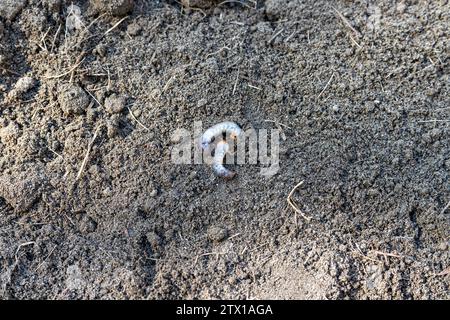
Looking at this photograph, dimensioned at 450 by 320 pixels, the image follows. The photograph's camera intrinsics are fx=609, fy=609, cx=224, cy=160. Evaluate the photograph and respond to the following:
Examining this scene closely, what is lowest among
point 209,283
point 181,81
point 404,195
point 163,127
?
point 209,283

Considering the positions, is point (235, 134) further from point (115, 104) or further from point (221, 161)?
point (115, 104)

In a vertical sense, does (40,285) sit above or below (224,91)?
below

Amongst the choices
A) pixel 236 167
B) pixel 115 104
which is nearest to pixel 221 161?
pixel 236 167

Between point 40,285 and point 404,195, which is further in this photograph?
point 404,195

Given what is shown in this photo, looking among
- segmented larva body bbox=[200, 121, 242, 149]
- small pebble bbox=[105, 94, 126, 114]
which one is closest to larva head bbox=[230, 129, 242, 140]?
segmented larva body bbox=[200, 121, 242, 149]

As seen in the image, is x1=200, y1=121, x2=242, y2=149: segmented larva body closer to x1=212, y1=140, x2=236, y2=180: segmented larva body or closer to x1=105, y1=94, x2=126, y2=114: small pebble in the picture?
x1=212, y1=140, x2=236, y2=180: segmented larva body

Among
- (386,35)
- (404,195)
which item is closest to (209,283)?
(404,195)

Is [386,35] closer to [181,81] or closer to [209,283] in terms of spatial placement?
[181,81]
